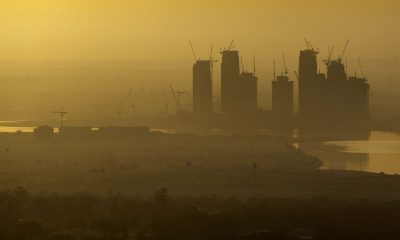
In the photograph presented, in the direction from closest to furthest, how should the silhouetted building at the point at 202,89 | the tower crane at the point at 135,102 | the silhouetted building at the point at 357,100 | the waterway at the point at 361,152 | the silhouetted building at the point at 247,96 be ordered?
the waterway at the point at 361,152 < the silhouetted building at the point at 357,100 < the silhouetted building at the point at 247,96 < the silhouetted building at the point at 202,89 < the tower crane at the point at 135,102

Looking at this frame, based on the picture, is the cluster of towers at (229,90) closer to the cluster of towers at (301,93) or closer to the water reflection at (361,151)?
the cluster of towers at (301,93)

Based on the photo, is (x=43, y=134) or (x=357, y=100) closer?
(x=43, y=134)

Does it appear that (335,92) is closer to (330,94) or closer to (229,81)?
(330,94)

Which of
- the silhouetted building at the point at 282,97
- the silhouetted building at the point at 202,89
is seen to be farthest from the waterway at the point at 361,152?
the silhouetted building at the point at 282,97

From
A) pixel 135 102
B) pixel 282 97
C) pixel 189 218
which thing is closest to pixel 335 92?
pixel 282 97

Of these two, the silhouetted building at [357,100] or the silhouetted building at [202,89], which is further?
the silhouetted building at [202,89]

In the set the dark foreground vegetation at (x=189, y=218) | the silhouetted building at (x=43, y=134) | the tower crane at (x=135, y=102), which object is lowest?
the dark foreground vegetation at (x=189, y=218)

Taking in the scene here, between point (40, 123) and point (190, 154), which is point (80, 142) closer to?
point (190, 154)

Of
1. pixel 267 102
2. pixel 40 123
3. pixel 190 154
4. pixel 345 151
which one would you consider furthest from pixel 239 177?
pixel 267 102

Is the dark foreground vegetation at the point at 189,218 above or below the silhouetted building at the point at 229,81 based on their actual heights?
below

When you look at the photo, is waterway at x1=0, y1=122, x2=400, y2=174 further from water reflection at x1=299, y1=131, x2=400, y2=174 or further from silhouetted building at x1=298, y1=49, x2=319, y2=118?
silhouetted building at x1=298, y1=49, x2=319, y2=118
